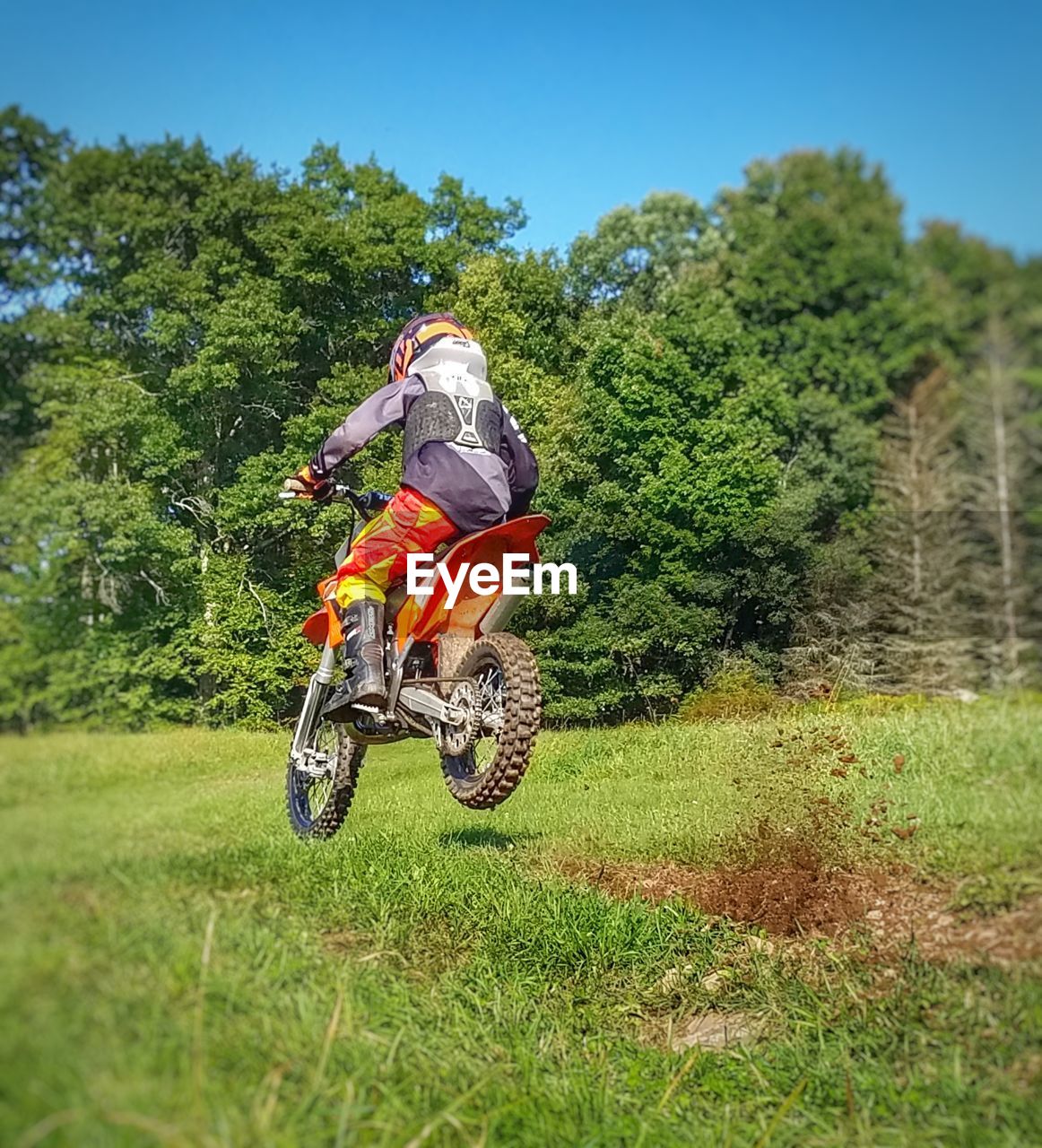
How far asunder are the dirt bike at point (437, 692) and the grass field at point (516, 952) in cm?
14

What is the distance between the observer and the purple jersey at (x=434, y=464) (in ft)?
13.5

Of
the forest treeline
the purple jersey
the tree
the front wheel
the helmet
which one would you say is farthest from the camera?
the helmet

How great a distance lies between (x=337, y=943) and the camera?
3.51 m

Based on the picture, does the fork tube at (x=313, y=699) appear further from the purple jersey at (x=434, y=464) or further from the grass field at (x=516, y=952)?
the purple jersey at (x=434, y=464)

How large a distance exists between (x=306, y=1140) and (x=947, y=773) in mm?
2699

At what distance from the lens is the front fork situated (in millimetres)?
4328

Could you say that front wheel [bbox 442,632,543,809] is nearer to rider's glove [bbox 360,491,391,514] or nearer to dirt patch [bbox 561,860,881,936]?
rider's glove [bbox 360,491,391,514]

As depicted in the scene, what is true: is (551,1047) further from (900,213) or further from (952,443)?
(900,213)

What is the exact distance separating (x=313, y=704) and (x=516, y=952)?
117 cm

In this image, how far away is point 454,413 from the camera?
417cm

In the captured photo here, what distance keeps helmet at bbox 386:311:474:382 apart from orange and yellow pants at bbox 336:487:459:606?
51 centimetres

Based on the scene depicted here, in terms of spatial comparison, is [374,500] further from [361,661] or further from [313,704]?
[313,704]

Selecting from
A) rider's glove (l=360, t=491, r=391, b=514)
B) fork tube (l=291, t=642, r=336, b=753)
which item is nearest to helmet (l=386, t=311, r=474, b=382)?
rider's glove (l=360, t=491, r=391, b=514)

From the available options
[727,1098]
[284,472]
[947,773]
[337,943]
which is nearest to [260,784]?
[337,943]
